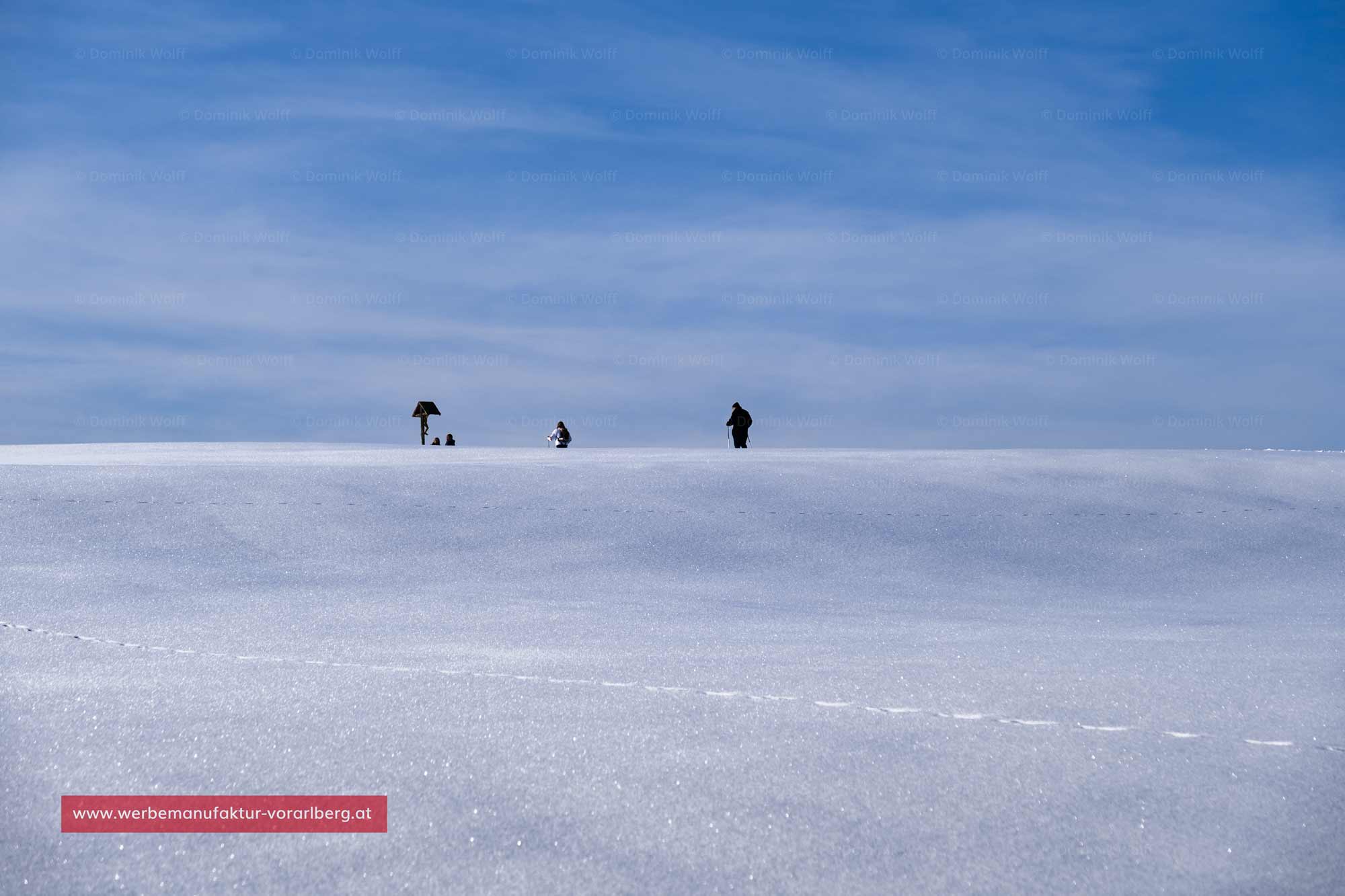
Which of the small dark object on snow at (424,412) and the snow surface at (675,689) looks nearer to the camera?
the snow surface at (675,689)

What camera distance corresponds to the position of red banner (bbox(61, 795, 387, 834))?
3205 millimetres

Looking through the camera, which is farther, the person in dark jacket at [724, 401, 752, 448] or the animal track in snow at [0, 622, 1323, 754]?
the person in dark jacket at [724, 401, 752, 448]

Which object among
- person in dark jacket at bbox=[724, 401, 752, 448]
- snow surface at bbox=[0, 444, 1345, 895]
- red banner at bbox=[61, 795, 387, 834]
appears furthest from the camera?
person in dark jacket at bbox=[724, 401, 752, 448]

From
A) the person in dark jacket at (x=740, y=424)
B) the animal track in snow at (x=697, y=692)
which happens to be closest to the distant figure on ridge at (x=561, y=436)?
the person in dark jacket at (x=740, y=424)

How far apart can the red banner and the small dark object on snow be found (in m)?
23.6

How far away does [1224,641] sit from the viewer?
21.4 ft

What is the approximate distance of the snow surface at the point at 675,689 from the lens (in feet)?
10.2

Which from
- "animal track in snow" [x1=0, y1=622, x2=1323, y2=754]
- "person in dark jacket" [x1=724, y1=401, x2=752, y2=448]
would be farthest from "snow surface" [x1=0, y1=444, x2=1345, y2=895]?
"person in dark jacket" [x1=724, y1=401, x2=752, y2=448]

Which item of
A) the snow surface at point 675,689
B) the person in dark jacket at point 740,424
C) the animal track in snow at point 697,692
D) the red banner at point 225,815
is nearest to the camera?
the snow surface at point 675,689

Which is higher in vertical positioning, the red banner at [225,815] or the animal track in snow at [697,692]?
the animal track in snow at [697,692]

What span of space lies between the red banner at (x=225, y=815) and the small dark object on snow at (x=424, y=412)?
77.4 ft

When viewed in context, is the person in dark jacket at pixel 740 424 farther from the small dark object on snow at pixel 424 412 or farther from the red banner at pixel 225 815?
the red banner at pixel 225 815

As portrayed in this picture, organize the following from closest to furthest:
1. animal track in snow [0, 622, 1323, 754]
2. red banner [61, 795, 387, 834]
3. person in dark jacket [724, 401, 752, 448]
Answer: red banner [61, 795, 387, 834]
animal track in snow [0, 622, 1323, 754]
person in dark jacket [724, 401, 752, 448]

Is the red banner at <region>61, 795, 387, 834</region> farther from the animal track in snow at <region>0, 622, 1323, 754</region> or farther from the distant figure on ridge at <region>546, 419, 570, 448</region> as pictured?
the distant figure on ridge at <region>546, 419, 570, 448</region>
